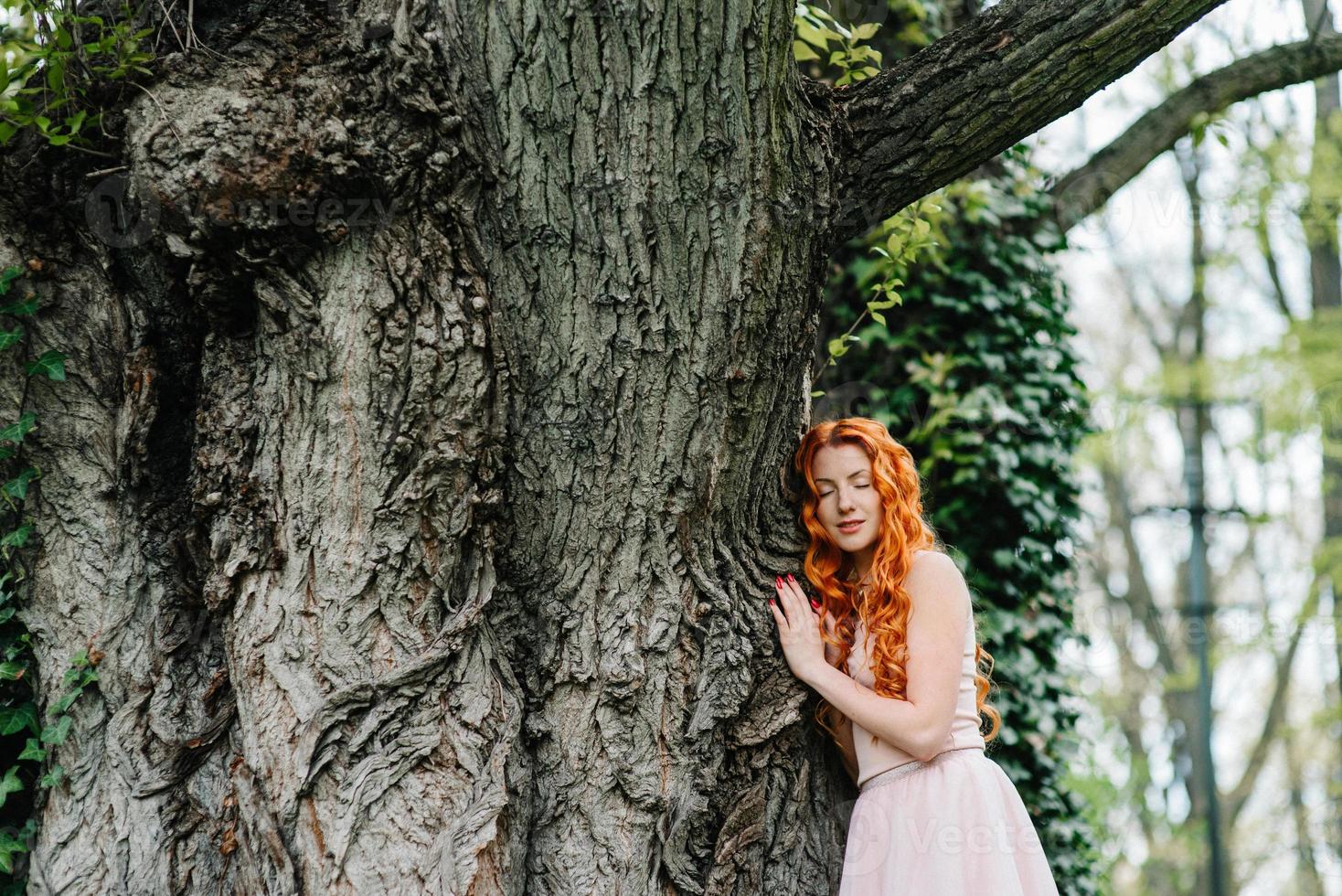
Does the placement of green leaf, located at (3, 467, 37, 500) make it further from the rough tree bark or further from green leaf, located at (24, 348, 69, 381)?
green leaf, located at (24, 348, 69, 381)

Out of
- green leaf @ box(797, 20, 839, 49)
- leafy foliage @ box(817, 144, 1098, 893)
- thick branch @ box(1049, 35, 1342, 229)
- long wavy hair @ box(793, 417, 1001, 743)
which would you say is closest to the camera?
long wavy hair @ box(793, 417, 1001, 743)

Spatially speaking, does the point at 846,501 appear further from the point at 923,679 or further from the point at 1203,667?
the point at 1203,667

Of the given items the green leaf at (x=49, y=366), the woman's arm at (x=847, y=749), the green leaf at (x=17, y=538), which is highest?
the green leaf at (x=49, y=366)

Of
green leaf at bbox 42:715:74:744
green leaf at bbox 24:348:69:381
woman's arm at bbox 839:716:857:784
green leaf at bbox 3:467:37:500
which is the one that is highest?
green leaf at bbox 24:348:69:381

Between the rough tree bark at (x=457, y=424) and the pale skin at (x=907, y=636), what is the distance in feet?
0.34

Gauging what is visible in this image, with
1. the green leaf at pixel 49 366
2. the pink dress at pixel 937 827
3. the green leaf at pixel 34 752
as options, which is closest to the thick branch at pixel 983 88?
the pink dress at pixel 937 827

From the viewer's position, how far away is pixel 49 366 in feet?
9.69

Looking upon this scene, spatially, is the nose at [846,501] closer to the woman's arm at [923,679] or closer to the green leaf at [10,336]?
the woman's arm at [923,679]

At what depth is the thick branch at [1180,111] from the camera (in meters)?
4.68

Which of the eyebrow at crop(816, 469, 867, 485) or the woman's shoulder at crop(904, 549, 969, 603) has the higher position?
the eyebrow at crop(816, 469, 867, 485)

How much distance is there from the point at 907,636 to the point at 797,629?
376 millimetres

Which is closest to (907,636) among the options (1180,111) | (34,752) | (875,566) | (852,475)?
(875,566)

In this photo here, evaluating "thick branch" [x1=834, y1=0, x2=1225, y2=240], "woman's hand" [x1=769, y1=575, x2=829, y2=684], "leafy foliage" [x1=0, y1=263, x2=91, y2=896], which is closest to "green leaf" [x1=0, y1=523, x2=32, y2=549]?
"leafy foliage" [x1=0, y1=263, x2=91, y2=896]

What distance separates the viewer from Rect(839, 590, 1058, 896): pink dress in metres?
2.96
